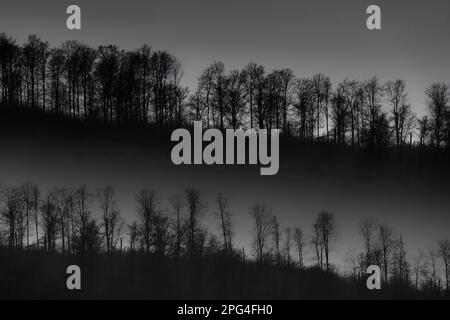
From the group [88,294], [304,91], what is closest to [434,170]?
[304,91]

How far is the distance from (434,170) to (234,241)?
24728 millimetres

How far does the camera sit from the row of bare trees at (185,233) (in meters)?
56.3

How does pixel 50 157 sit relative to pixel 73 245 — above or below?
above

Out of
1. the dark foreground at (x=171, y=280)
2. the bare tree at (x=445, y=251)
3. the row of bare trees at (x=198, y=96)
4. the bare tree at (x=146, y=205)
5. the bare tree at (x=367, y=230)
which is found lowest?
the dark foreground at (x=171, y=280)

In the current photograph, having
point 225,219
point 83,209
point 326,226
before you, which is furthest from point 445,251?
point 83,209

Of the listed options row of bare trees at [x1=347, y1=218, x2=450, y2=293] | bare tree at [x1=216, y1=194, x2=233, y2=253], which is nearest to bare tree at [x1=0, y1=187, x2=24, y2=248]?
bare tree at [x1=216, y1=194, x2=233, y2=253]

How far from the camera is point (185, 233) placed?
191 feet

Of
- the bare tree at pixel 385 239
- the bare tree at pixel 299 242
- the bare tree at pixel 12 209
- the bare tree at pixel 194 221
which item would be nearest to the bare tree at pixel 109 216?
the bare tree at pixel 194 221

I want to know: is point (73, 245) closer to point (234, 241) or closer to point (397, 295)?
point (234, 241)

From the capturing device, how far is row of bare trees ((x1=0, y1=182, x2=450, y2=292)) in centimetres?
5631

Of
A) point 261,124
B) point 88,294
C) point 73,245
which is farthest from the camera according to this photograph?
point 261,124

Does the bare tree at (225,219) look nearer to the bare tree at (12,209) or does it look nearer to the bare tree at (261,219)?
the bare tree at (261,219)

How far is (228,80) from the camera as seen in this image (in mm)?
74625

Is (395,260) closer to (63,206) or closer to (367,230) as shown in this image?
(367,230)
